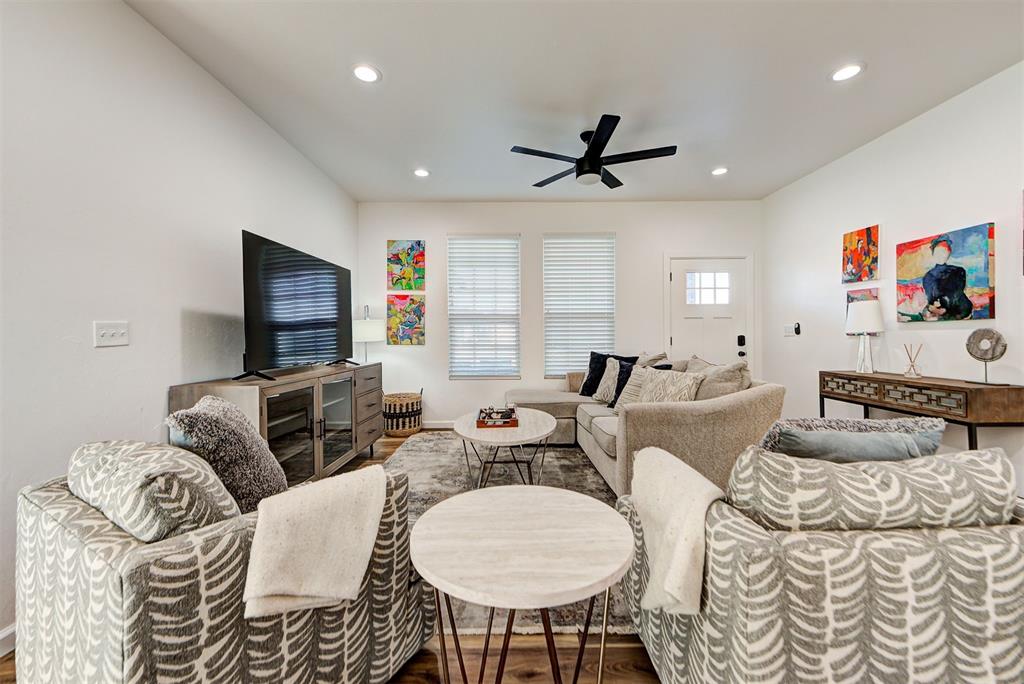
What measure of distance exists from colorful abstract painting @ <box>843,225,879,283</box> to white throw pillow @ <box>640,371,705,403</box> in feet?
6.64

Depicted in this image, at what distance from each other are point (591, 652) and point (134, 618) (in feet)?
4.26

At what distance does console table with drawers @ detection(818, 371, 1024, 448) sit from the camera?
6.93ft

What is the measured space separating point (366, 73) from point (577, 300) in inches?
117

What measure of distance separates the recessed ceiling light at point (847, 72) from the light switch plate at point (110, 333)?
407 cm

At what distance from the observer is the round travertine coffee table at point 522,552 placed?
778 millimetres

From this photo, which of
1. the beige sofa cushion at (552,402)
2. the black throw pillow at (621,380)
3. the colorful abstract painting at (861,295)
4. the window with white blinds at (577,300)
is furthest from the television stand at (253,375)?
the colorful abstract painting at (861,295)

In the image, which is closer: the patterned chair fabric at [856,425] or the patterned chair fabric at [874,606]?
the patterned chair fabric at [874,606]

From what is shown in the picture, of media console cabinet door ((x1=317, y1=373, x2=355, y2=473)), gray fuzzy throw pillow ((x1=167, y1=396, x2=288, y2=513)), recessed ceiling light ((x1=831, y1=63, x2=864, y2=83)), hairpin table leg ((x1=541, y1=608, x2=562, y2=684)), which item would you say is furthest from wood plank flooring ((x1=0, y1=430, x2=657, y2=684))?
recessed ceiling light ((x1=831, y1=63, x2=864, y2=83))

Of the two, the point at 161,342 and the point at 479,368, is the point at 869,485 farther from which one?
the point at 479,368

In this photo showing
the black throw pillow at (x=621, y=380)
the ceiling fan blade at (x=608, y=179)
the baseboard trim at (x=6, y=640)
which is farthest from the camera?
the black throw pillow at (x=621, y=380)

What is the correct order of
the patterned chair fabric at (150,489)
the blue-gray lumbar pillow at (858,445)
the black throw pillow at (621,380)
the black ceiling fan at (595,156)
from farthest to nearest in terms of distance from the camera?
the black throw pillow at (621,380) → the black ceiling fan at (595,156) → the blue-gray lumbar pillow at (858,445) → the patterned chair fabric at (150,489)

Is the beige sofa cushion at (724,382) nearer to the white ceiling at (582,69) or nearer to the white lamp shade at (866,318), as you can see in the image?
the white lamp shade at (866,318)

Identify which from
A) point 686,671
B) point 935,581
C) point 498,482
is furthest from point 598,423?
point 935,581

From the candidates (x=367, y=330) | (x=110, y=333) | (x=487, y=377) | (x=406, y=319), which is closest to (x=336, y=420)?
(x=367, y=330)
